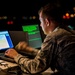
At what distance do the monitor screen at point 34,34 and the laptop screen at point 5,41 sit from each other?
36 cm

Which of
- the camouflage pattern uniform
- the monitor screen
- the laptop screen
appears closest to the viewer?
the camouflage pattern uniform

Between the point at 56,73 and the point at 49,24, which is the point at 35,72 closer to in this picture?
the point at 56,73

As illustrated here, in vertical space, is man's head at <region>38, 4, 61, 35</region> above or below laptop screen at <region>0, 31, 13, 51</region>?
above

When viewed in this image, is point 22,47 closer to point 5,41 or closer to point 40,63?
point 5,41

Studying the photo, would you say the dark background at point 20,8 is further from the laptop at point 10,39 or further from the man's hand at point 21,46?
the man's hand at point 21,46

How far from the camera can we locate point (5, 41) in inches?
107

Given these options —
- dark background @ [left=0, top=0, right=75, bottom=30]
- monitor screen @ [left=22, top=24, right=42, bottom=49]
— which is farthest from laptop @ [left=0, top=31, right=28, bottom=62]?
dark background @ [left=0, top=0, right=75, bottom=30]

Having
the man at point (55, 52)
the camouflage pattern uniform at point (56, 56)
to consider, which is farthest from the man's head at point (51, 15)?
the camouflage pattern uniform at point (56, 56)

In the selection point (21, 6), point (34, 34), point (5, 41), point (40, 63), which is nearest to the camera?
point (40, 63)

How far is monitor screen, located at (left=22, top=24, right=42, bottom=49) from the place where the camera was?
10.3 feet

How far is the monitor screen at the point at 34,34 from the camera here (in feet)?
10.3

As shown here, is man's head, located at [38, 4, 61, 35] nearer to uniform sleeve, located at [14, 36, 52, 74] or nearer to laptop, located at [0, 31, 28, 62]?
uniform sleeve, located at [14, 36, 52, 74]

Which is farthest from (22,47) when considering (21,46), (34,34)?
(34,34)

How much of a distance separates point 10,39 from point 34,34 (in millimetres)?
501
